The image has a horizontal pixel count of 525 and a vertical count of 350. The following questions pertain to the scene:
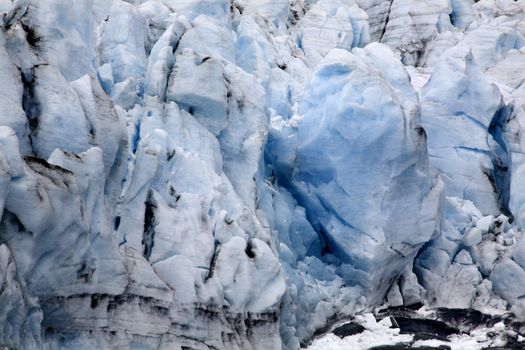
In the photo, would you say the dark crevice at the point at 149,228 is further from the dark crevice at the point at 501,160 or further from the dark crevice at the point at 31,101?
the dark crevice at the point at 501,160

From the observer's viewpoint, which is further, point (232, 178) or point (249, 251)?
point (232, 178)

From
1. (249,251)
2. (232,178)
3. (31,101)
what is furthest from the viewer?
(232,178)

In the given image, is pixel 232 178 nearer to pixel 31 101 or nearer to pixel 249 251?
pixel 249 251

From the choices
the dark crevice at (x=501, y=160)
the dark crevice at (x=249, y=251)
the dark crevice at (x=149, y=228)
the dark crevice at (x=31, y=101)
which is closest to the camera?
the dark crevice at (x=31, y=101)

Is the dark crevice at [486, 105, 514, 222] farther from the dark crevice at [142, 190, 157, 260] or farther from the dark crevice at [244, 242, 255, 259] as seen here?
the dark crevice at [142, 190, 157, 260]

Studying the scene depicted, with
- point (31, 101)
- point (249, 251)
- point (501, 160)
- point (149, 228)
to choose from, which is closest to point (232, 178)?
point (249, 251)

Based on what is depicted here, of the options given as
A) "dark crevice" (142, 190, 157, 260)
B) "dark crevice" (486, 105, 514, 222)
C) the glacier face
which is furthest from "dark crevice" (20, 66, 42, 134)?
"dark crevice" (486, 105, 514, 222)

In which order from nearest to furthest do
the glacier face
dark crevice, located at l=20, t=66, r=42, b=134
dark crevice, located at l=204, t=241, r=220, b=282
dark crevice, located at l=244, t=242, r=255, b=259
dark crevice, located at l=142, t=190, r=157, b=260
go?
the glacier face < dark crevice, located at l=20, t=66, r=42, b=134 < dark crevice, located at l=142, t=190, r=157, b=260 < dark crevice, located at l=204, t=241, r=220, b=282 < dark crevice, located at l=244, t=242, r=255, b=259

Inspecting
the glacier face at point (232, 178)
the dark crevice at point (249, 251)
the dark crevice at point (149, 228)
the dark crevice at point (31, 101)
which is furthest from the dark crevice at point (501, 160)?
the dark crevice at point (31, 101)

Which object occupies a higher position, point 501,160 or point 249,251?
point 249,251

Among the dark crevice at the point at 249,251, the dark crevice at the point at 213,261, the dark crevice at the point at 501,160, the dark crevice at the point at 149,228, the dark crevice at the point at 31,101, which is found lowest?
the dark crevice at the point at 501,160
